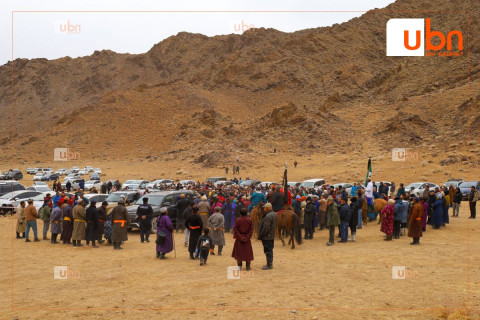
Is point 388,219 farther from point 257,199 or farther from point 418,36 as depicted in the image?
point 418,36

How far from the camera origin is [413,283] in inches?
380

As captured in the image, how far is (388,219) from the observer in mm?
15297

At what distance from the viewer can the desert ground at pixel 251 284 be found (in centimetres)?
796

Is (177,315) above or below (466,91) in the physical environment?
below

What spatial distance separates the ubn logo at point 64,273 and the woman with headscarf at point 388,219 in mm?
9700

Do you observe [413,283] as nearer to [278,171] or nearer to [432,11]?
[278,171]

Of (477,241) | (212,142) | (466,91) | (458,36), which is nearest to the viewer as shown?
(477,241)

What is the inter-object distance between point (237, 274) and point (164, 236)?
115 inches

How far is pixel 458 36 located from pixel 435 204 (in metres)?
89.3

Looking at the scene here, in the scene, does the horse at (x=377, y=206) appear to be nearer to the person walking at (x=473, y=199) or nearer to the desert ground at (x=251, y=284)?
the person walking at (x=473, y=199)

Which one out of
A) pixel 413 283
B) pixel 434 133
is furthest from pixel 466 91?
pixel 413 283

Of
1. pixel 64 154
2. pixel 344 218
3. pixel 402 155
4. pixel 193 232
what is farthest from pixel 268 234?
pixel 64 154

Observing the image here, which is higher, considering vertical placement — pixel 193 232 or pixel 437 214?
pixel 193 232

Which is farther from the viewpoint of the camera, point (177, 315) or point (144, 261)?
point (144, 261)
